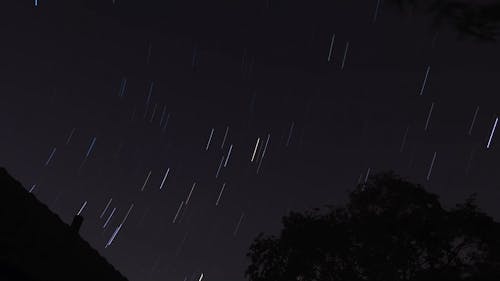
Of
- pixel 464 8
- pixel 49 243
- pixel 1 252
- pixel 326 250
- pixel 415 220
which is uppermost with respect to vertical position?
pixel 415 220

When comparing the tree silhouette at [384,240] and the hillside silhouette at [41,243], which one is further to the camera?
the tree silhouette at [384,240]

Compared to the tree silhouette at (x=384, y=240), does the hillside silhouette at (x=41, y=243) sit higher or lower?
lower

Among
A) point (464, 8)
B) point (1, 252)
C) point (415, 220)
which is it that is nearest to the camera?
point (464, 8)

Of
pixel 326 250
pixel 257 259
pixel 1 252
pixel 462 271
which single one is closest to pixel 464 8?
pixel 1 252

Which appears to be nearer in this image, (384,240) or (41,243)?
(41,243)

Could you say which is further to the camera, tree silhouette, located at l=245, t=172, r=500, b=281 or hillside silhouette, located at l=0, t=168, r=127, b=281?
tree silhouette, located at l=245, t=172, r=500, b=281

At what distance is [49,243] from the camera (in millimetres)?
13422

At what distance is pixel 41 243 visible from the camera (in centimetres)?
1284

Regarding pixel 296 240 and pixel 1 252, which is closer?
pixel 1 252

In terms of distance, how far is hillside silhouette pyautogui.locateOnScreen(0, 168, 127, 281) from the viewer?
11.2 meters

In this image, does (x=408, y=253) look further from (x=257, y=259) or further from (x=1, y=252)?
(x=1, y=252)

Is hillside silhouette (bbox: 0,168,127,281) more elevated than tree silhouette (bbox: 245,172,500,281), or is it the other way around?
tree silhouette (bbox: 245,172,500,281)

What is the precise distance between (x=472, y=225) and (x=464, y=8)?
17833mm

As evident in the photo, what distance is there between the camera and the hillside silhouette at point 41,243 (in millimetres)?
11211
